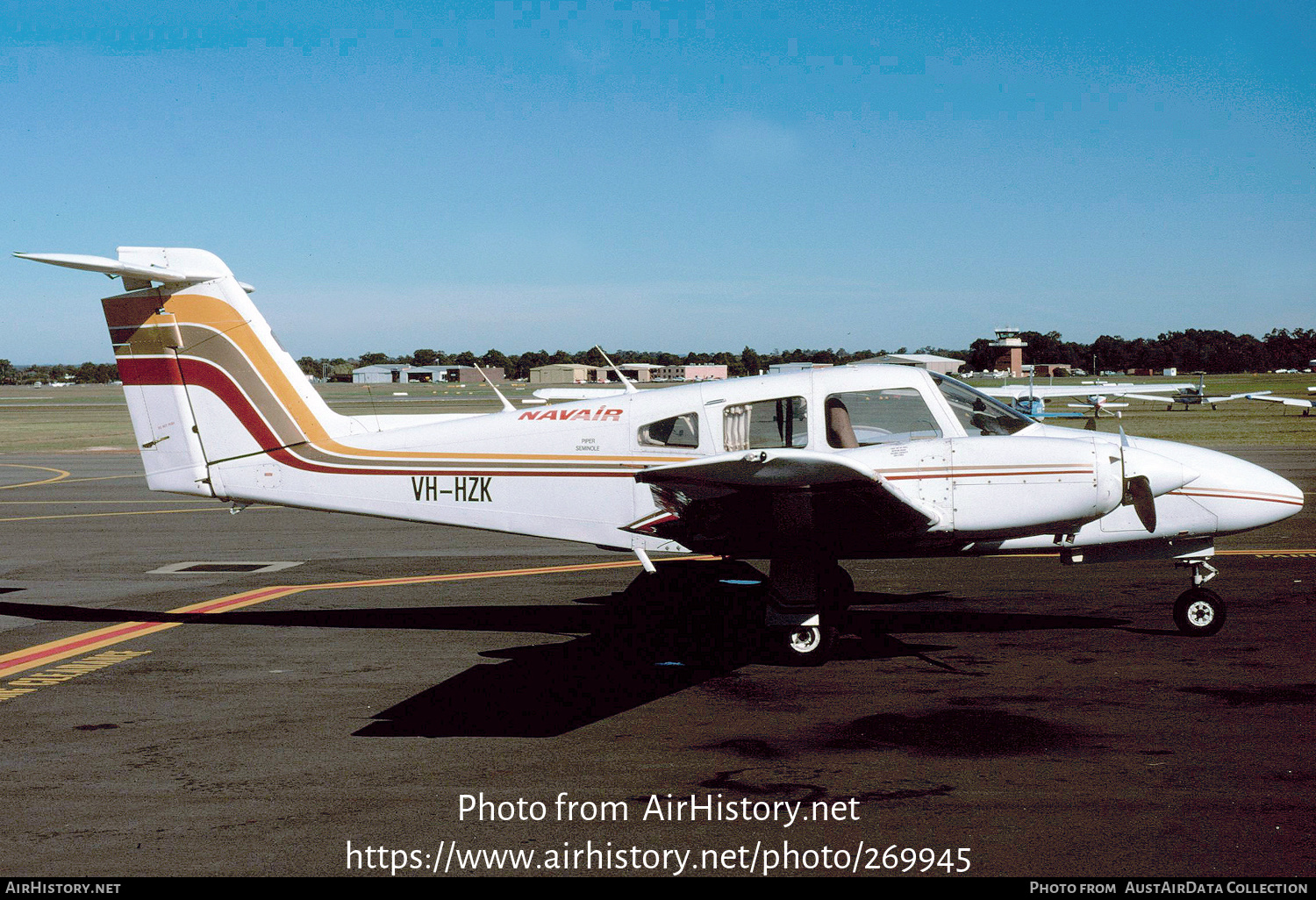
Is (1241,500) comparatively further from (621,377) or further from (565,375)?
(565,375)

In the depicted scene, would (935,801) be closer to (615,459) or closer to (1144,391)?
(615,459)

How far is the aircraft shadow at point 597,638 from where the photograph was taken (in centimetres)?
793

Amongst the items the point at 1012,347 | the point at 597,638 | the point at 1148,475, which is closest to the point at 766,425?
the point at 597,638

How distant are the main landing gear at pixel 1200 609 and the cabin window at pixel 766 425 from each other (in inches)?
163

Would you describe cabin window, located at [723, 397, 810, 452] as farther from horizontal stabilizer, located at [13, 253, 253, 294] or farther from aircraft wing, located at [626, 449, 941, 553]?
horizontal stabilizer, located at [13, 253, 253, 294]

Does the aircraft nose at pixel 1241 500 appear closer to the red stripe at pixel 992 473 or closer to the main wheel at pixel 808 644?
the red stripe at pixel 992 473

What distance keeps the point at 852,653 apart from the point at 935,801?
3615mm

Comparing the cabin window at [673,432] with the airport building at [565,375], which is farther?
the airport building at [565,375]

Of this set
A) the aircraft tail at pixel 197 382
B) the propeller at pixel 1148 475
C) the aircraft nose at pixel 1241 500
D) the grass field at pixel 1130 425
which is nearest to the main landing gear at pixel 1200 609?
the aircraft nose at pixel 1241 500

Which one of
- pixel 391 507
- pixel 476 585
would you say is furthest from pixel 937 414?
pixel 476 585

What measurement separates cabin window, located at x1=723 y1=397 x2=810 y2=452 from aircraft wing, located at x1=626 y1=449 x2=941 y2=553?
1.60 feet

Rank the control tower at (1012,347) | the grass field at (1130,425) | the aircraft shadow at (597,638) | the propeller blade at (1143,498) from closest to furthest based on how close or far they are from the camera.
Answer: the aircraft shadow at (597,638)
the propeller blade at (1143,498)
the grass field at (1130,425)
the control tower at (1012,347)

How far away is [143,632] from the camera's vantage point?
11.0 m

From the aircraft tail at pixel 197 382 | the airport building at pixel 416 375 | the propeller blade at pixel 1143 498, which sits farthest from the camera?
the airport building at pixel 416 375
